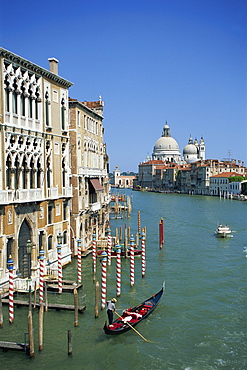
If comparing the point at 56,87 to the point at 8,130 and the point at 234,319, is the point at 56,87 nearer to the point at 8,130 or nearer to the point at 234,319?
the point at 8,130

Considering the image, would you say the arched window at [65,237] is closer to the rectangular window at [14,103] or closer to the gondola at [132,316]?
the gondola at [132,316]

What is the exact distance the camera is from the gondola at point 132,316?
10.6 m

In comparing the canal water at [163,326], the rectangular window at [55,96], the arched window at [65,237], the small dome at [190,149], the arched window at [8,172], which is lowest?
→ the canal water at [163,326]

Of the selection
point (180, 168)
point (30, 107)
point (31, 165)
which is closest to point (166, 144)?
point (180, 168)

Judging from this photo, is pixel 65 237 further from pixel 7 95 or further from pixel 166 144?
pixel 166 144

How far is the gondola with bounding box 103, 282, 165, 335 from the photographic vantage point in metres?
10.6

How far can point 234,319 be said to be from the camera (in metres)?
12.1

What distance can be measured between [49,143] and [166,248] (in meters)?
10.0

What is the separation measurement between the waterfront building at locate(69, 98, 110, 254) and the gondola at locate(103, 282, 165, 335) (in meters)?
6.61

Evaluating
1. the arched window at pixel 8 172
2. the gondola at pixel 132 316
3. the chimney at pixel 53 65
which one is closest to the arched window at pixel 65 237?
the arched window at pixel 8 172

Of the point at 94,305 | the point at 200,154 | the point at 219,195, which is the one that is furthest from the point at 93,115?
Result: the point at 200,154

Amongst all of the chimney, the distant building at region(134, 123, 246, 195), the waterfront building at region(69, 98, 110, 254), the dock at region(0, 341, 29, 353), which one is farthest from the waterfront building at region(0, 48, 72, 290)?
the distant building at region(134, 123, 246, 195)

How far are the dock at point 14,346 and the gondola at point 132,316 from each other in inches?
79.9

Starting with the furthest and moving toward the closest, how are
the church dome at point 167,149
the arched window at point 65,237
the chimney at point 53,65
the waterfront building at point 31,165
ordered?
the church dome at point 167,149 < the arched window at point 65,237 < the chimney at point 53,65 < the waterfront building at point 31,165
